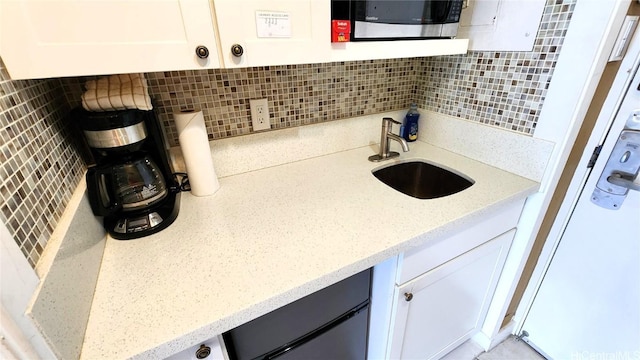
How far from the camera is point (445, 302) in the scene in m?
1.08

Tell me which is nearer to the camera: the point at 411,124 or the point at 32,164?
the point at 32,164

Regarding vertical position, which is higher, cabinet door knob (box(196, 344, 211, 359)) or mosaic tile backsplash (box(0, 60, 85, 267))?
mosaic tile backsplash (box(0, 60, 85, 267))

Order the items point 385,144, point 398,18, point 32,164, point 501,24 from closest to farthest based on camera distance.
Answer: point 32,164, point 398,18, point 501,24, point 385,144

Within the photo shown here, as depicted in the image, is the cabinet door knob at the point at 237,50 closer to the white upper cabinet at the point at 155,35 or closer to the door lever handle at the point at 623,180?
the white upper cabinet at the point at 155,35

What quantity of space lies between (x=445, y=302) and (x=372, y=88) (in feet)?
3.19

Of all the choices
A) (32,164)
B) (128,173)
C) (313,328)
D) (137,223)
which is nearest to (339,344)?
(313,328)

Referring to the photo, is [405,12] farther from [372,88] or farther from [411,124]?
[411,124]

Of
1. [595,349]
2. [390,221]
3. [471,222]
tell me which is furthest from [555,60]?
[595,349]

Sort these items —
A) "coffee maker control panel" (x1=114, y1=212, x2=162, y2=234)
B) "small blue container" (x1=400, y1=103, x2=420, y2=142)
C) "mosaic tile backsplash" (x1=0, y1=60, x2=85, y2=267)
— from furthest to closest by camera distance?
"small blue container" (x1=400, y1=103, x2=420, y2=142) < "coffee maker control panel" (x1=114, y1=212, x2=162, y2=234) < "mosaic tile backsplash" (x1=0, y1=60, x2=85, y2=267)

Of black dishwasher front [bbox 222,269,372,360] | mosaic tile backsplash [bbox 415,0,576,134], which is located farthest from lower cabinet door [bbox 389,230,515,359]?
mosaic tile backsplash [bbox 415,0,576,134]

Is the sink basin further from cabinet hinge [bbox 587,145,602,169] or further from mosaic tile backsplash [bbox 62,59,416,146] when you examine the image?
cabinet hinge [bbox 587,145,602,169]

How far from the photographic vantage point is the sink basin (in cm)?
119

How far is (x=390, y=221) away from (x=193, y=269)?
21.9 inches

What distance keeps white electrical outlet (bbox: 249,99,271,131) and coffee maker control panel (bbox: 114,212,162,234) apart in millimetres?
496
